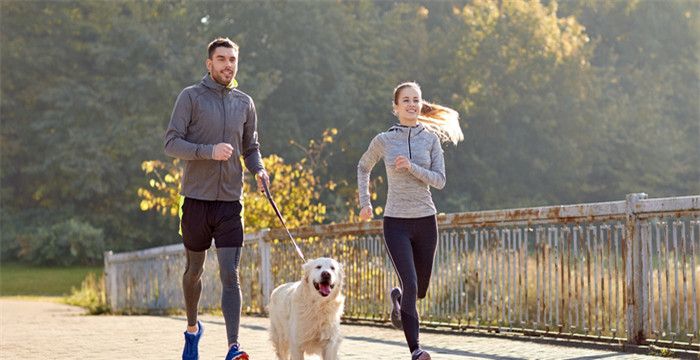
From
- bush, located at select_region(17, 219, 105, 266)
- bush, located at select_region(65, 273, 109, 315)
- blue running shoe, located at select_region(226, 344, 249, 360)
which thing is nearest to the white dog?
blue running shoe, located at select_region(226, 344, 249, 360)

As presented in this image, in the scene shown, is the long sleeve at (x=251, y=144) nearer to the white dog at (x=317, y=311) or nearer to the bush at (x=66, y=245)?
the white dog at (x=317, y=311)

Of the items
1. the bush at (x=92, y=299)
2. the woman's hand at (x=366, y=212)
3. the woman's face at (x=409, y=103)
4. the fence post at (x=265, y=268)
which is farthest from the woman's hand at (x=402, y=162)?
the bush at (x=92, y=299)

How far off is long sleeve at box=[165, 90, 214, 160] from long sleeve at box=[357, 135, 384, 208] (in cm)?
119

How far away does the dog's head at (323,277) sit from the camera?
8188 mm

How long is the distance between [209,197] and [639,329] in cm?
384

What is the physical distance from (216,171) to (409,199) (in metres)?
1.33

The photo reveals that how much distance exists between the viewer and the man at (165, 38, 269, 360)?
28.1 ft

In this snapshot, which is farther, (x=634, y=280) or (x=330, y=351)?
(x=634, y=280)

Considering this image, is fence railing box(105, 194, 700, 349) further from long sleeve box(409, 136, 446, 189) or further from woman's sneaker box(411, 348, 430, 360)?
woman's sneaker box(411, 348, 430, 360)

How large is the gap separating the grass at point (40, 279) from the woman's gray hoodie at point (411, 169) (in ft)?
93.9

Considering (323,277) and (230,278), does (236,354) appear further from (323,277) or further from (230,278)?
(323,277)

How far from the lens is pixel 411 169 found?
8.67m

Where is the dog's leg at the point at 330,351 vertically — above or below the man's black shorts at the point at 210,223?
below

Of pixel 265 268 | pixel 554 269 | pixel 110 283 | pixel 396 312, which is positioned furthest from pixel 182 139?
pixel 110 283
